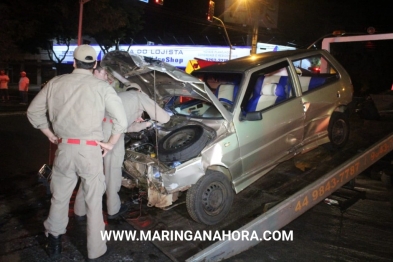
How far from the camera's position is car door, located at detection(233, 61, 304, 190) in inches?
159

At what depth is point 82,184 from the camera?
311 centimetres

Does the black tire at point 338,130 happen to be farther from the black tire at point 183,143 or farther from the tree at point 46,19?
the tree at point 46,19

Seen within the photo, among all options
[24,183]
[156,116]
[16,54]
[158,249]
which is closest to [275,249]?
[158,249]

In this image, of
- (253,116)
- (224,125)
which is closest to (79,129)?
(224,125)

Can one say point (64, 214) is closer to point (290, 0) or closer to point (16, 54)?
point (16, 54)

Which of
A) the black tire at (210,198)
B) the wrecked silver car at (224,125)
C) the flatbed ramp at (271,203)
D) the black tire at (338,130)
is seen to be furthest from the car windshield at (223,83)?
the black tire at (338,130)

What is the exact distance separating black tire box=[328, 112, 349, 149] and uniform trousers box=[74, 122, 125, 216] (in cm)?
329

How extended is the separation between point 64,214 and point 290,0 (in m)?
27.0

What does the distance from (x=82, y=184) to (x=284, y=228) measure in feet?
7.48

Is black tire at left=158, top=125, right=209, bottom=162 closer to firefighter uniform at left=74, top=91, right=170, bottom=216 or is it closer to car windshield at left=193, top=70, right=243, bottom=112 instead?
firefighter uniform at left=74, top=91, right=170, bottom=216

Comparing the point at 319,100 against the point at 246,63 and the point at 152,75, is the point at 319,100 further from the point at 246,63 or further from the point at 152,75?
the point at 152,75

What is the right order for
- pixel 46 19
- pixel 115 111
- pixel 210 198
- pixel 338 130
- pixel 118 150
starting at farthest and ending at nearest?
1. pixel 46 19
2. pixel 338 130
3. pixel 118 150
4. pixel 210 198
5. pixel 115 111

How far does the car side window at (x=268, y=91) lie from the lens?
15.0 feet

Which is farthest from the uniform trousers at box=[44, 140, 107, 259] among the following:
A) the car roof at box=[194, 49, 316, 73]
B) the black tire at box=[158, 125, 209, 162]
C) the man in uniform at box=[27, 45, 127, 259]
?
the car roof at box=[194, 49, 316, 73]
